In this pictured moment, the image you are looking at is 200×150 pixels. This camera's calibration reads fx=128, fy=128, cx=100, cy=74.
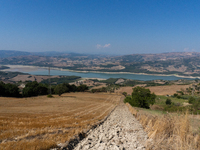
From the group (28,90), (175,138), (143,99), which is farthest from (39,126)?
(28,90)

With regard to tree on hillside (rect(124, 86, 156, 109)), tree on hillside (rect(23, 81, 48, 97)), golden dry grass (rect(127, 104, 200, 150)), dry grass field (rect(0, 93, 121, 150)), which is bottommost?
tree on hillside (rect(23, 81, 48, 97))

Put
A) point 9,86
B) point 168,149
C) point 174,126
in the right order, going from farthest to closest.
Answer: point 9,86, point 174,126, point 168,149

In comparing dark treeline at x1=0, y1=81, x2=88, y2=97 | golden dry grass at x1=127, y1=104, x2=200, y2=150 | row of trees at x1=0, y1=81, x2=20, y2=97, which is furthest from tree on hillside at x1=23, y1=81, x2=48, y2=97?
golden dry grass at x1=127, y1=104, x2=200, y2=150

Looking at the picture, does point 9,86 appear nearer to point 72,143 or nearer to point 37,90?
point 37,90

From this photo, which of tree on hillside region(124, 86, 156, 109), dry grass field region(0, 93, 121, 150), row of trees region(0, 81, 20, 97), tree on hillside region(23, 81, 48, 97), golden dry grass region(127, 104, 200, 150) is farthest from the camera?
tree on hillside region(23, 81, 48, 97)

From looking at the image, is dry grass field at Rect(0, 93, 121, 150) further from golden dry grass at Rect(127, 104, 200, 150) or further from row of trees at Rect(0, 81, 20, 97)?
row of trees at Rect(0, 81, 20, 97)

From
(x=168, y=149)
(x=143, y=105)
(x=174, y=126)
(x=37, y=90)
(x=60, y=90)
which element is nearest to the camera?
(x=168, y=149)

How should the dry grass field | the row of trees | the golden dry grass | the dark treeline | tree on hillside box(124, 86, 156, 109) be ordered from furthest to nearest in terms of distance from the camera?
the row of trees → the dark treeline → tree on hillside box(124, 86, 156, 109) → the dry grass field → the golden dry grass

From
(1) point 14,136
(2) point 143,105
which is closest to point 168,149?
(1) point 14,136

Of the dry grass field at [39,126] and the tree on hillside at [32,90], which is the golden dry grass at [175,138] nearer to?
the dry grass field at [39,126]

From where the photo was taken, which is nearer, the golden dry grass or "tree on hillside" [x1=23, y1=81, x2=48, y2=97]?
the golden dry grass

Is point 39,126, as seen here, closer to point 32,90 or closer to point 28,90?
point 28,90
